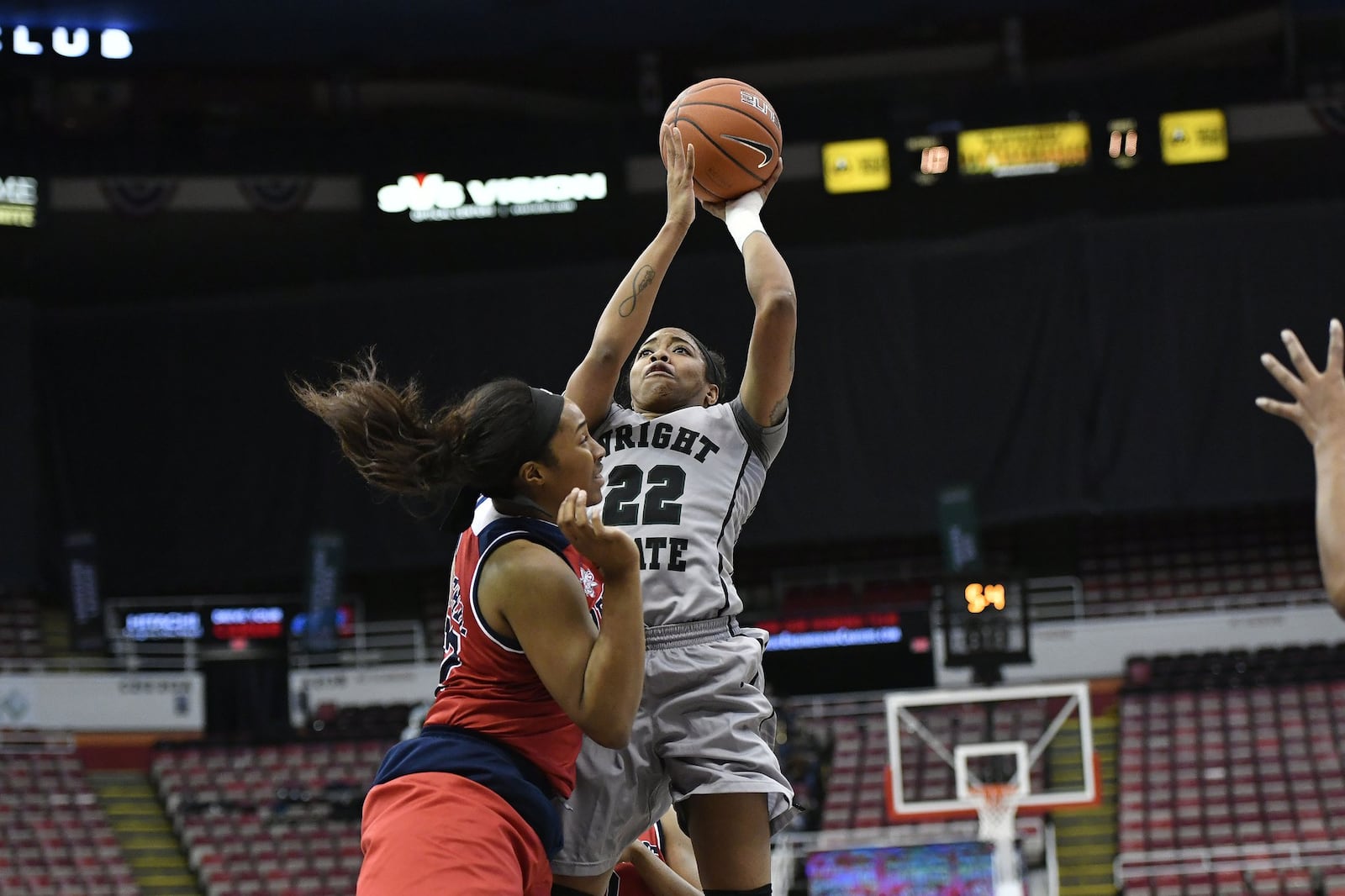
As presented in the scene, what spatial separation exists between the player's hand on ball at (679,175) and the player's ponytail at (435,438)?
857mm

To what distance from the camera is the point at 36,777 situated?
18.6m

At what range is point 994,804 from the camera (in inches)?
496

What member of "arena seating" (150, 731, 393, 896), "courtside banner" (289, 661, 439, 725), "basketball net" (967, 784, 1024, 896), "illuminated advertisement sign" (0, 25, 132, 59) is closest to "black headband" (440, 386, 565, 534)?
"basketball net" (967, 784, 1024, 896)

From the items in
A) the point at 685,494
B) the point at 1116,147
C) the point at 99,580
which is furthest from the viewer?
the point at 99,580

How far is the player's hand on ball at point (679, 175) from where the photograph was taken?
13.2ft

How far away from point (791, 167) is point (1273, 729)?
29.4 feet

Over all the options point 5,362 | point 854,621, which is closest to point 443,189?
point 5,362

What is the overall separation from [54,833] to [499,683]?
52.5 feet

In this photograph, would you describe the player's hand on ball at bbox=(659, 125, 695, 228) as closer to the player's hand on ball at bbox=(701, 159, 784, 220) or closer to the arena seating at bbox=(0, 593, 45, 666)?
the player's hand on ball at bbox=(701, 159, 784, 220)

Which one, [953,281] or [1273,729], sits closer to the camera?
[1273,729]

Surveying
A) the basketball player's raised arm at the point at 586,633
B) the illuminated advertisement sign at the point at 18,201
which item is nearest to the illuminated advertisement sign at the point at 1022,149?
the illuminated advertisement sign at the point at 18,201

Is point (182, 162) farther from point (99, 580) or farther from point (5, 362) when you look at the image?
point (99, 580)

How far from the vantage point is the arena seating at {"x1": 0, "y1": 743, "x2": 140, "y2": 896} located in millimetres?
16625

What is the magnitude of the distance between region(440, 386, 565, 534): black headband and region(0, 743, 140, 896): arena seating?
576 inches
